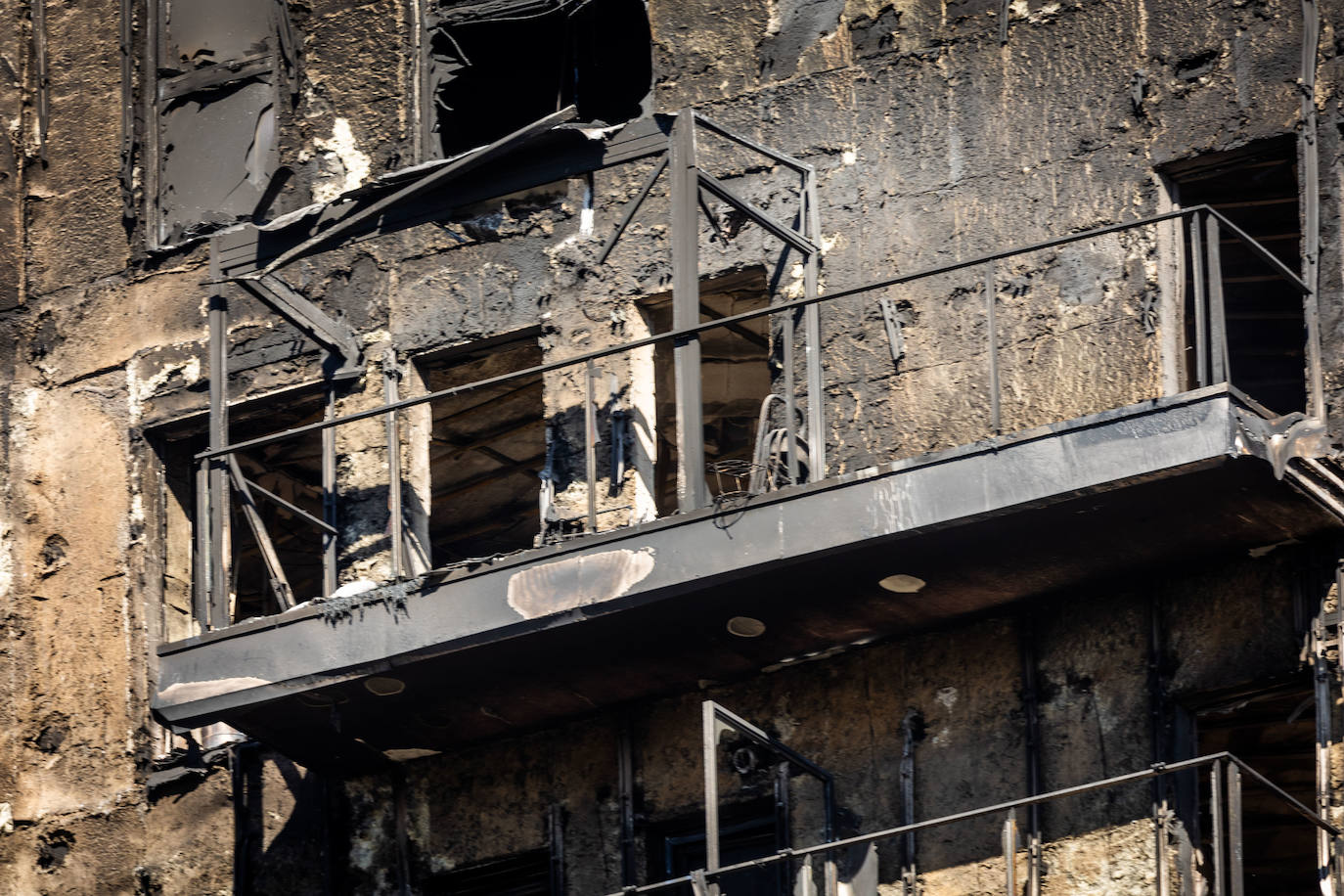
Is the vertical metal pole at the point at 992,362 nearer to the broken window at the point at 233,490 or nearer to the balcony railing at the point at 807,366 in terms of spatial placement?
the balcony railing at the point at 807,366

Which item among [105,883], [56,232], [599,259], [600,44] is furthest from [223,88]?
[105,883]

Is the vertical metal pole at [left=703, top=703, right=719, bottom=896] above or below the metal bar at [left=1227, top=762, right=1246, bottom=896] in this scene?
above

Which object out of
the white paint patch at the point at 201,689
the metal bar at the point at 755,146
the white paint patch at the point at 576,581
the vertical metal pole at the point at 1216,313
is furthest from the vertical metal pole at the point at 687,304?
the vertical metal pole at the point at 1216,313

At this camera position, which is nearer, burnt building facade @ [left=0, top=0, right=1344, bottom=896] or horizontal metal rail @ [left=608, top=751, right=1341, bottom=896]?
horizontal metal rail @ [left=608, top=751, right=1341, bottom=896]

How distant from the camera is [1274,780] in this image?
1745 centimetres

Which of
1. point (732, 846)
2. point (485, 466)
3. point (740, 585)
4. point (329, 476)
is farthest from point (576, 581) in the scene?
point (485, 466)

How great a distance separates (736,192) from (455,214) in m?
1.55

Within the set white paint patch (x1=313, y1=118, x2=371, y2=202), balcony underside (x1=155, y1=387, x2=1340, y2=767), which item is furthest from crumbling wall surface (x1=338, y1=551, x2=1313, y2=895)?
white paint patch (x1=313, y1=118, x2=371, y2=202)

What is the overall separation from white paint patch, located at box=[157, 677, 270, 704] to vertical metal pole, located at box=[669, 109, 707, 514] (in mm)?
2477

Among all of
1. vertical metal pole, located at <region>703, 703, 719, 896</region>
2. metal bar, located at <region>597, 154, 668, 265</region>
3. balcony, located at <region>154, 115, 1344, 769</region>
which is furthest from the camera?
metal bar, located at <region>597, 154, 668, 265</region>

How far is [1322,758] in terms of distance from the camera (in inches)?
518

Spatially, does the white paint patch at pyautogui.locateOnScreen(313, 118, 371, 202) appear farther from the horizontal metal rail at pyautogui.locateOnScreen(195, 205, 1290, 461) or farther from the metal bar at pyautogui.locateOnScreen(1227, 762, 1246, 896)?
the metal bar at pyautogui.locateOnScreen(1227, 762, 1246, 896)

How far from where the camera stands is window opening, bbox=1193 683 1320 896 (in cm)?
1602

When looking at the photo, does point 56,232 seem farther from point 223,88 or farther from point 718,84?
point 718,84
